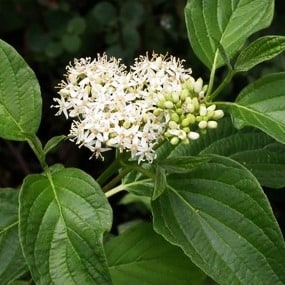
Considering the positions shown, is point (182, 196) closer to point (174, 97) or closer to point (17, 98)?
point (174, 97)

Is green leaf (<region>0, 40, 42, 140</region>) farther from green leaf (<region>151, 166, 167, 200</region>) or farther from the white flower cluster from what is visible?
green leaf (<region>151, 166, 167, 200</region>)

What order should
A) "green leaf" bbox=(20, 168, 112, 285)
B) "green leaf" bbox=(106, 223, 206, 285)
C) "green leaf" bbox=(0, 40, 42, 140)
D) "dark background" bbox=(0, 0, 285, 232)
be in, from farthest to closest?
"dark background" bbox=(0, 0, 285, 232) < "green leaf" bbox=(106, 223, 206, 285) < "green leaf" bbox=(0, 40, 42, 140) < "green leaf" bbox=(20, 168, 112, 285)

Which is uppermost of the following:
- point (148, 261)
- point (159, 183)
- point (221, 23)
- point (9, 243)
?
point (221, 23)

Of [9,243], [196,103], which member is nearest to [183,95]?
[196,103]

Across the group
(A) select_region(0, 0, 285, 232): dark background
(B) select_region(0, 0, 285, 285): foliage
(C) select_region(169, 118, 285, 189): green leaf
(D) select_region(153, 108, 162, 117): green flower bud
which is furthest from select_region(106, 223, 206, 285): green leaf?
(A) select_region(0, 0, 285, 232): dark background

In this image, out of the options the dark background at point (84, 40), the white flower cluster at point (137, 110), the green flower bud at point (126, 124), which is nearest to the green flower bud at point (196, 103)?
the white flower cluster at point (137, 110)

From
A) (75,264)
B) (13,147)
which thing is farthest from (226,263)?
(13,147)

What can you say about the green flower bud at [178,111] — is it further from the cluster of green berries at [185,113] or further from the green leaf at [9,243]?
the green leaf at [9,243]
